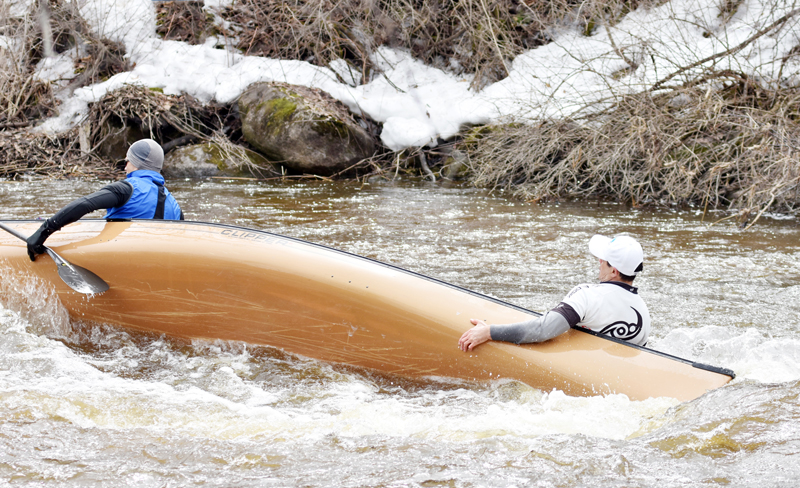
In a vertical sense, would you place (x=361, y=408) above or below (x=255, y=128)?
below

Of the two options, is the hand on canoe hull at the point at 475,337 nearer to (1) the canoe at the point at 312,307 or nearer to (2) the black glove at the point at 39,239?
(1) the canoe at the point at 312,307

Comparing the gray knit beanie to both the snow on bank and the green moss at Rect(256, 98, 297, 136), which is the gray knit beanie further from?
the green moss at Rect(256, 98, 297, 136)

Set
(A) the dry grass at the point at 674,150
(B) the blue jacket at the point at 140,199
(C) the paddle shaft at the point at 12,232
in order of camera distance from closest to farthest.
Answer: (C) the paddle shaft at the point at 12,232, (B) the blue jacket at the point at 140,199, (A) the dry grass at the point at 674,150

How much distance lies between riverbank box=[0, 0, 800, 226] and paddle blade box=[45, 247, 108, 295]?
5.18 m

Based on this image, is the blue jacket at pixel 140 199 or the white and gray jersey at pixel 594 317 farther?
the blue jacket at pixel 140 199

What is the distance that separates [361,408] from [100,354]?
1.66m

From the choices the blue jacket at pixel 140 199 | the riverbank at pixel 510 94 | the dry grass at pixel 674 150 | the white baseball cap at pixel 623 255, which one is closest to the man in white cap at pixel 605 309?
the white baseball cap at pixel 623 255

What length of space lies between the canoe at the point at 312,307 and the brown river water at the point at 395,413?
3.3 inches

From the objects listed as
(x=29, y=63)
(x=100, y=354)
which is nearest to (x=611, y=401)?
(x=100, y=354)

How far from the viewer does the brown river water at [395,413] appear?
2.33m

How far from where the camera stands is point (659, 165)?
25.4 feet

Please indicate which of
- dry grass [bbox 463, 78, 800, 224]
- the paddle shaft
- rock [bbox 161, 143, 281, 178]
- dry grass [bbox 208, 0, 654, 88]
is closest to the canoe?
the paddle shaft

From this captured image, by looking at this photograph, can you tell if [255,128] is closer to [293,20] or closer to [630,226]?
[293,20]

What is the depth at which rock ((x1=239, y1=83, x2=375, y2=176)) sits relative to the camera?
34.0 ft
